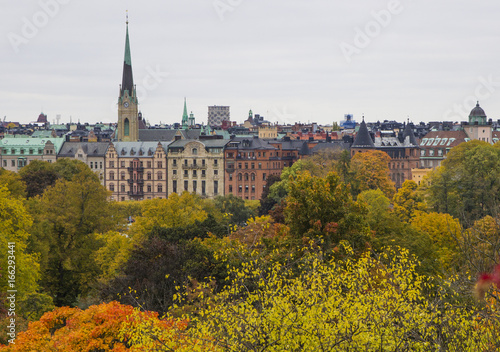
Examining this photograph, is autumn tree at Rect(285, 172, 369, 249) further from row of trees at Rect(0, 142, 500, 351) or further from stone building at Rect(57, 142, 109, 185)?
stone building at Rect(57, 142, 109, 185)

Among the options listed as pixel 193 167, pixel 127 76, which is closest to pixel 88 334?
pixel 193 167

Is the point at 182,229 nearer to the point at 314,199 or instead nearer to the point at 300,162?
the point at 314,199

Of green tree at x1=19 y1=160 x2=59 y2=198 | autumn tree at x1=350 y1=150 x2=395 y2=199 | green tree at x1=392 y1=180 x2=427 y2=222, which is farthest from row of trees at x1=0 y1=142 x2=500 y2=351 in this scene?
autumn tree at x1=350 y1=150 x2=395 y2=199

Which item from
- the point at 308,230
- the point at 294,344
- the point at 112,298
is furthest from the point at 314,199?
the point at 294,344

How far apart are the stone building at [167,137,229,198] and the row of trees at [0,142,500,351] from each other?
4993cm

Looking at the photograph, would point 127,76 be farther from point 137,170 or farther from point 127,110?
point 137,170

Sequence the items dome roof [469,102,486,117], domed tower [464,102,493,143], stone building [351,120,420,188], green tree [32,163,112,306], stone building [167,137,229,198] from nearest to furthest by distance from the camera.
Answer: green tree [32,163,112,306], stone building [167,137,229,198], stone building [351,120,420,188], domed tower [464,102,493,143], dome roof [469,102,486,117]

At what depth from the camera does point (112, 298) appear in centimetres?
3878

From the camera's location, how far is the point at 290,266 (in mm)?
33625

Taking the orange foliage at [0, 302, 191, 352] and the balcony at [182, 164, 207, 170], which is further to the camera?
the balcony at [182, 164, 207, 170]

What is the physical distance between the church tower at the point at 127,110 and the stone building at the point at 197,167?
21590 mm

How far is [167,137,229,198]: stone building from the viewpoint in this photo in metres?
141

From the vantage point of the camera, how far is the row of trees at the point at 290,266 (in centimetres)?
2130

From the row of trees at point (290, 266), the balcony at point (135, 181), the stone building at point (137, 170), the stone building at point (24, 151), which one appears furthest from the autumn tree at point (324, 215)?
the stone building at point (24, 151)
